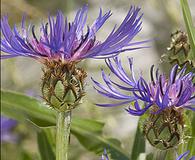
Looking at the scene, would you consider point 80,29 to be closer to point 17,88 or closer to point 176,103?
point 176,103

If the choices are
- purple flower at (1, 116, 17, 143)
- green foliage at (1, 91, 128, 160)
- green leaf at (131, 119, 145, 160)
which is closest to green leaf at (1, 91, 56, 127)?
green foliage at (1, 91, 128, 160)

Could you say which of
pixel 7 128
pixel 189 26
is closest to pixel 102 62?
pixel 7 128

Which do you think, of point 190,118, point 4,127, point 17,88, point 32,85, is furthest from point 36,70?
point 190,118

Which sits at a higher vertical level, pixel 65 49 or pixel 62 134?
pixel 65 49

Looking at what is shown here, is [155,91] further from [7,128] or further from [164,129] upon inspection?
[7,128]

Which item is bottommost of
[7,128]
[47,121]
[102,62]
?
[47,121]

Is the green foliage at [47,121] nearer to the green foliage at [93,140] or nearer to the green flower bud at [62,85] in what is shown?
the green foliage at [93,140]

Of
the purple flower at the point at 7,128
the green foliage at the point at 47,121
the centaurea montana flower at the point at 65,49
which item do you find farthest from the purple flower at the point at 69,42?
the purple flower at the point at 7,128

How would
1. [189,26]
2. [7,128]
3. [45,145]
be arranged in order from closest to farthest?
[189,26], [45,145], [7,128]
